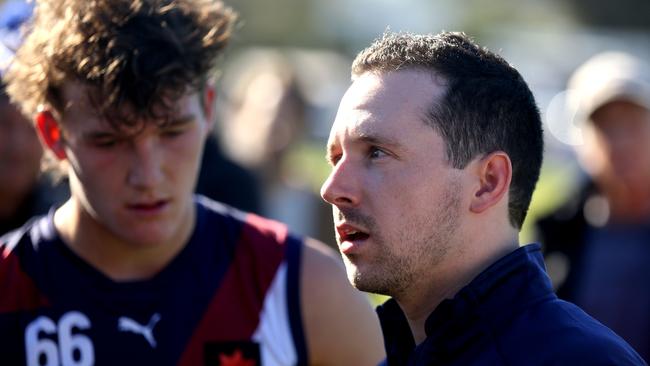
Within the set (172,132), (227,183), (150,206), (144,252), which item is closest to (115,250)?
(144,252)

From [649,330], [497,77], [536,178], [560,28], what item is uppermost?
[560,28]

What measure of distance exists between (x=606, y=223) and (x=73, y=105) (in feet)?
9.21

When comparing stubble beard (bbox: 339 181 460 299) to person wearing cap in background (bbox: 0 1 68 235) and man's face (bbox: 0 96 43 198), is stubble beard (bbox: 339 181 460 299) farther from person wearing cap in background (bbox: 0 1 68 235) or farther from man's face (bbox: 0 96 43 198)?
man's face (bbox: 0 96 43 198)

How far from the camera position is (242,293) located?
12.6 ft

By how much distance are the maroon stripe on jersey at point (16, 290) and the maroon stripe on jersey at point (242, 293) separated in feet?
1.70

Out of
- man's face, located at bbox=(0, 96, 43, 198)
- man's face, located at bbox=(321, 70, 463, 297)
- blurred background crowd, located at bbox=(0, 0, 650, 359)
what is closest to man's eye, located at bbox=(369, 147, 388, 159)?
man's face, located at bbox=(321, 70, 463, 297)

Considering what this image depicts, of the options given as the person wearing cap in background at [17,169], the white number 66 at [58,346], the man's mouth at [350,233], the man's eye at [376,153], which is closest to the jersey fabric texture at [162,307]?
the white number 66 at [58,346]

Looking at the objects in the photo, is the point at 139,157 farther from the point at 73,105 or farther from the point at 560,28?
the point at 560,28

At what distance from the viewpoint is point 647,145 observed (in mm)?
5711

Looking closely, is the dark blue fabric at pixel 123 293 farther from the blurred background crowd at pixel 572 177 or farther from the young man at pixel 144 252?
the blurred background crowd at pixel 572 177


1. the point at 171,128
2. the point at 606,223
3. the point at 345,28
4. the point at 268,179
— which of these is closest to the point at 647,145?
the point at 606,223

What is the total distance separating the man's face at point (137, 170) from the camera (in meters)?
3.76

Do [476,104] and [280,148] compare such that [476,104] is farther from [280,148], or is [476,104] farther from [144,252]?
[280,148]

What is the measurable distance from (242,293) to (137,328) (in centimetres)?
36
